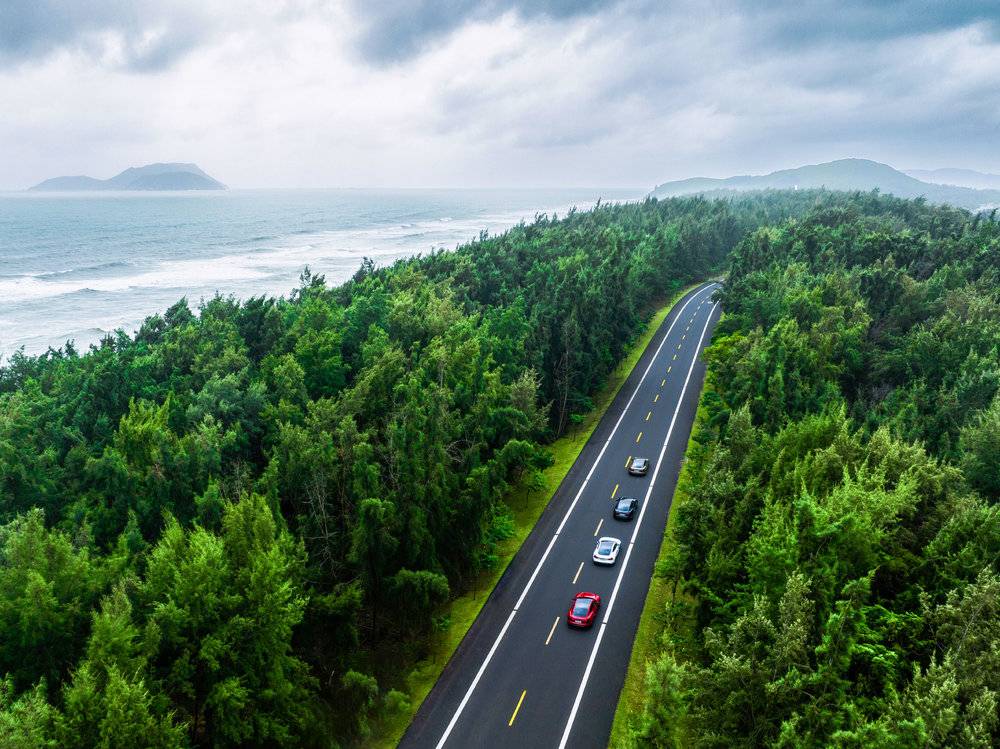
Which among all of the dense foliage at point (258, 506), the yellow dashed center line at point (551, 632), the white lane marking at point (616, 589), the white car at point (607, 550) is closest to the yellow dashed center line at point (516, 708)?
the white lane marking at point (616, 589)

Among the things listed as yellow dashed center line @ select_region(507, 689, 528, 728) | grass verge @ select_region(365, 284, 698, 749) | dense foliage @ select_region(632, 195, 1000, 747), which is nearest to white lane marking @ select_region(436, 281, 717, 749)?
grass verge @ select_region(365, 284, 698, 749)

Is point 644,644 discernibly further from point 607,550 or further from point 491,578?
point 491,578

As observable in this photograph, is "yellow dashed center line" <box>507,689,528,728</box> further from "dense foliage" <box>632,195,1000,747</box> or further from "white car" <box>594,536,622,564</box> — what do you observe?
"white car" <box>594,536,622,564</box>

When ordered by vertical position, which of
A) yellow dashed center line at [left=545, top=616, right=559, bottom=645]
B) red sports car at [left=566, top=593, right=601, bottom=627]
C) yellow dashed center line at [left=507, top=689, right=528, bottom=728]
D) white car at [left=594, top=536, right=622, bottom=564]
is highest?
white car at [left=594, top=536, right=622, bottom=564]

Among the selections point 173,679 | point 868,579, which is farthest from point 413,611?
point 868,579

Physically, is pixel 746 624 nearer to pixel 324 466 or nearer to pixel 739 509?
pixel 739 509
